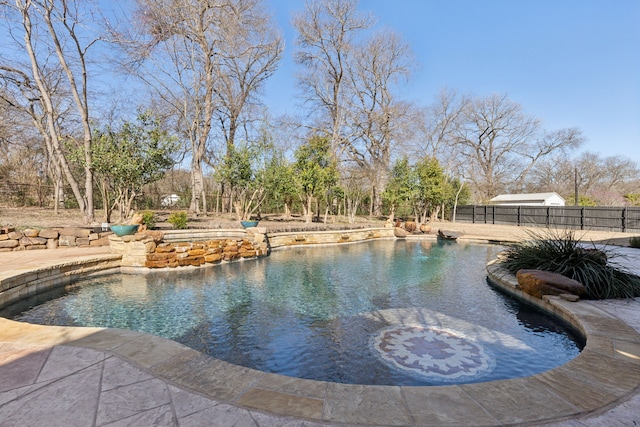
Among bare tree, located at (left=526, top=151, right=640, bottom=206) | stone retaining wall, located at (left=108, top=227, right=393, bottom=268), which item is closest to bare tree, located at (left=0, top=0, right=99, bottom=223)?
stone retaining wall, located at (left=108, top=227, right=393, bottom=268)

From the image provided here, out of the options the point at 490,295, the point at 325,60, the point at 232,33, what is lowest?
the point at 490,295

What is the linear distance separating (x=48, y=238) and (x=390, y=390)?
8.82 m

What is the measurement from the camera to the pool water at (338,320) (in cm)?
273

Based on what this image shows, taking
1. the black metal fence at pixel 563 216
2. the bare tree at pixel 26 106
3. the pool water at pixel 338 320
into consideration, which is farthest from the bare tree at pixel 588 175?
the bare tree at pixel 26 106

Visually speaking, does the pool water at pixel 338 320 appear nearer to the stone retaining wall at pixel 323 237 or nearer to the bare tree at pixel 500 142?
the stone retaining wall at pixel 323 237

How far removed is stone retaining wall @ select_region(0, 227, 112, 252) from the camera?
6887 mm

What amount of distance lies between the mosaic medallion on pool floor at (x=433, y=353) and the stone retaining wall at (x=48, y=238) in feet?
25.4

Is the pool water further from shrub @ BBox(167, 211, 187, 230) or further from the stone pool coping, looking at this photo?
shrub @ BBox(167, 211, 187, 230)

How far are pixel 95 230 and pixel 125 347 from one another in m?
7.09

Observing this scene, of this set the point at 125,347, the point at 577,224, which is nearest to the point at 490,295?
the point at 125,347

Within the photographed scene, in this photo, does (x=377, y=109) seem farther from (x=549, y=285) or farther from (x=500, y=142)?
(x=549, y=285)

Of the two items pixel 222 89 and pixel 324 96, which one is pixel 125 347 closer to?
pixel 222 89

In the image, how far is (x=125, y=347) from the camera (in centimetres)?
235

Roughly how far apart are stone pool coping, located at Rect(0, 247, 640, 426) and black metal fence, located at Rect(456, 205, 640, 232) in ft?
51.8
